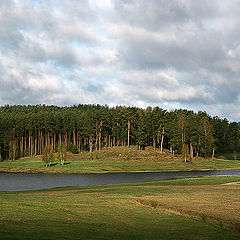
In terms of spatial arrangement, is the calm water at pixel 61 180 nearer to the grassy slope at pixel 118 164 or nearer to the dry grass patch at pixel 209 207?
the grassy slope at pixel 118 164

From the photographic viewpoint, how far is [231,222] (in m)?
21.3

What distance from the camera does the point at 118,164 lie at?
102 metres

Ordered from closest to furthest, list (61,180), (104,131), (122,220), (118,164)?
(122,220), (61,180), (118,164), (104,131)

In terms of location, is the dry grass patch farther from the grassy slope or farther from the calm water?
the grassy slope

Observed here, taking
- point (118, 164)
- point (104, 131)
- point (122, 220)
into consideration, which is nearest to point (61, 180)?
point (118, 164)

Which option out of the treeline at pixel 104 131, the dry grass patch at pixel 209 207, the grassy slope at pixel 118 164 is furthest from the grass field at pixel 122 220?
the treeline at pixel 104 131

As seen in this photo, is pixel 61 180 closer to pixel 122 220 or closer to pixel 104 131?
pixel 122 220

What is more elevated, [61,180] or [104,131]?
[104,131]

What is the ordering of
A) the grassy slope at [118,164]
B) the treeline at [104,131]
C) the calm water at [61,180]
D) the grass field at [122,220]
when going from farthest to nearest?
the treeline at [104,131] → the grassy slope at [118,164] → the calm water at [61,180] → the grass field at [122,220]

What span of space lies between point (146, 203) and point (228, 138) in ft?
538

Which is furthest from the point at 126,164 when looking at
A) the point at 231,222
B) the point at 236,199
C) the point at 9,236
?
the point at 9,236

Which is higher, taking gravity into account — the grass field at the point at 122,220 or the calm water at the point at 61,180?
the grass field at the point at 122,220

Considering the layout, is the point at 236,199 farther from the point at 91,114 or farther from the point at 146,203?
the point at 91,114

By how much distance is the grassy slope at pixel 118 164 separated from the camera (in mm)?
93562
